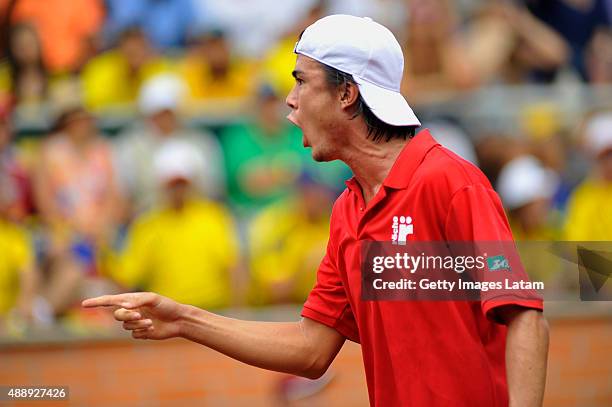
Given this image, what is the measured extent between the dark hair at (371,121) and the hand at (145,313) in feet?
2.84

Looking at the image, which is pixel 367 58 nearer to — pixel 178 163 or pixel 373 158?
pixel 373 158

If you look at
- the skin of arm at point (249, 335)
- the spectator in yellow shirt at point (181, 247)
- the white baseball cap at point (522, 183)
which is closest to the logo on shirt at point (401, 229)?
the skin of arm at point (249, 335)

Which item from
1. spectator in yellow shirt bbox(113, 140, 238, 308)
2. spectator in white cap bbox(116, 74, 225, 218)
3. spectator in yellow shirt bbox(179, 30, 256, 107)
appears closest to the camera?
spectator in yellow shirt bbox(113, 140, 238, 308)

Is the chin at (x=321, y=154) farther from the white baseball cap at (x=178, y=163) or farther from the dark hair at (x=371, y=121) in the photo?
the white baseball cap at (x=178, y=163)

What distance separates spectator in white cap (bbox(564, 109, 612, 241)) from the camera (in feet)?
28.0

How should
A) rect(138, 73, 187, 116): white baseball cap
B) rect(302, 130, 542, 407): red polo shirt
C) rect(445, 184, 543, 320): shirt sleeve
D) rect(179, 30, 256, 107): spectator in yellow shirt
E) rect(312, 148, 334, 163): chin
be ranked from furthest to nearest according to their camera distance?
rect(179, 30, 256, 107): spectator in yellow shirt, rect(138, 73, 187, 116): white baseball cap, rect(312, 148, 334, 163): chin, rect(302, 130, 542, 407): red polo shirt, rect(445, 184, 543, 320): shirt sleeve

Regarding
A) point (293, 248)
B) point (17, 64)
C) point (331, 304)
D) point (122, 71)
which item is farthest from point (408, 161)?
point (17, 64)

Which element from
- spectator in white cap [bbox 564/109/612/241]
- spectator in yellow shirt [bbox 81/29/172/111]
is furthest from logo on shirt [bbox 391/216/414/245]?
spectator in yellow shirt [bbox 81/29/172/111]

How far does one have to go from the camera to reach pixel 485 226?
332cm

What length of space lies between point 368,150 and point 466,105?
5760 millimetres

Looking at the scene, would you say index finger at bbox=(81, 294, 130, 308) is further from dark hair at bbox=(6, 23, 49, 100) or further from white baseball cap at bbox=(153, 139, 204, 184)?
dark hair at bbox=(6, 23, 49, 100)

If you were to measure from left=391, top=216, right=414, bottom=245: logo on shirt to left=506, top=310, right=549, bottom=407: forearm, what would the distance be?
18.6 inches

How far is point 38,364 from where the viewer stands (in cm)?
761

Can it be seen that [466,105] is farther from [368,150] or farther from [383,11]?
[368,150]
